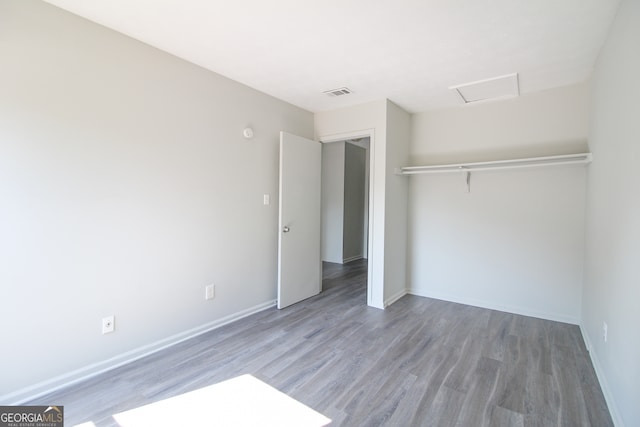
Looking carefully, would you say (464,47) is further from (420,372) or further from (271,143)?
(420,372)

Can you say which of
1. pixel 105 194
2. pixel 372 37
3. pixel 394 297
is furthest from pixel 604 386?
pixel 105 194

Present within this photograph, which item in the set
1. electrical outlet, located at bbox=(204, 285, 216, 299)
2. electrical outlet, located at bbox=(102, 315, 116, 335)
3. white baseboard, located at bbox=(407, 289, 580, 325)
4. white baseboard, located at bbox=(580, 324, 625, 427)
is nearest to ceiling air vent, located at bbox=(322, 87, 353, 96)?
electrical outlet, located at bbox=(204, 285, 216, 299)

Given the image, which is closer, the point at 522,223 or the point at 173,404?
the point at 173,404

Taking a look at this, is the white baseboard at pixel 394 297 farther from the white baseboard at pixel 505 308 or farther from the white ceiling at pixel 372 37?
the white ceiling at pixel 372 37

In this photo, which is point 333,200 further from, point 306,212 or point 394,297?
point 394,297

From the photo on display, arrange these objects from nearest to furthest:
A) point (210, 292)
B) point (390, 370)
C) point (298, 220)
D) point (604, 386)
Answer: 1. point (604, 386)
2. point (390, 370)
3. point (210, 292)
4. point (298, 220)

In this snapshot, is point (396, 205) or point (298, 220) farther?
point (396, 205)

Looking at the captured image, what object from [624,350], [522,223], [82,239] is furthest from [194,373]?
[522,223]

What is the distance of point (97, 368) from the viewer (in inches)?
83.8

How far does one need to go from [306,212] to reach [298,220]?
0.17m

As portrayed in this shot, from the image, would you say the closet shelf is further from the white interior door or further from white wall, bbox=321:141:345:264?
white wall, bbox=321:141:345:264

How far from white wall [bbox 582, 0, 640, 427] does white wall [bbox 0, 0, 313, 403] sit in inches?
115

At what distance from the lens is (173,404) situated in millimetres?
1828

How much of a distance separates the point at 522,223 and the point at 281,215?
271 cm
